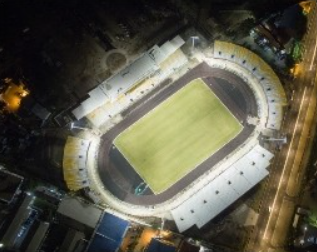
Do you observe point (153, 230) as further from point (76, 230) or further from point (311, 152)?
point (311, 152)

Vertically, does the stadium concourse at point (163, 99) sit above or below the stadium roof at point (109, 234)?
above

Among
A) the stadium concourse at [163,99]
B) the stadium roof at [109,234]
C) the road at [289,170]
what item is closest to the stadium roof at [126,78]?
the stadium concourse at [163,99]

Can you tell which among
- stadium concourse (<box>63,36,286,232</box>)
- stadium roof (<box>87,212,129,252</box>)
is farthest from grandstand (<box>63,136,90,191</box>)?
stadium roof (<box>87,212,129,252</box>)

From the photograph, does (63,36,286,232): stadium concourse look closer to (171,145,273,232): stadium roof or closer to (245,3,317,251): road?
(171,145,273,232): stadium roof

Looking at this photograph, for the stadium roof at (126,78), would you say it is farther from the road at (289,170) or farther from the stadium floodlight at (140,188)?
the road at (289,170)

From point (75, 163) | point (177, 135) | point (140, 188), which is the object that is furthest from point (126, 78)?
point (140, 188)

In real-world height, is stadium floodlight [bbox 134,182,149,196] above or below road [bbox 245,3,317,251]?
below
